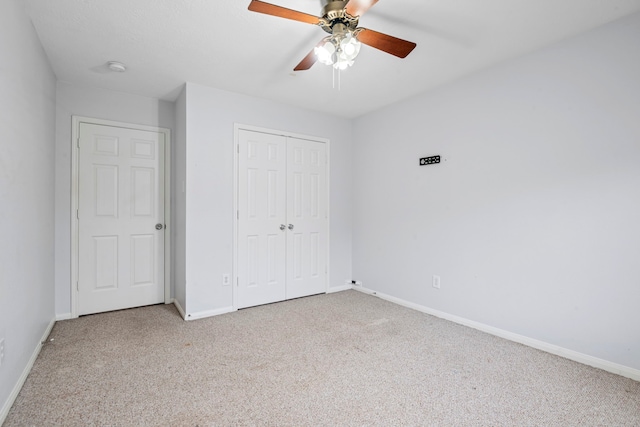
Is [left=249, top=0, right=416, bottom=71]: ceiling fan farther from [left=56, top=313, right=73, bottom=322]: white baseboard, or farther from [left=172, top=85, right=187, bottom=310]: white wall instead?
[left=56, top=313, right=73, bottom=322]: white baseboard

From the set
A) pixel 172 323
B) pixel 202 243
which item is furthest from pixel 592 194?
pixel 172 323

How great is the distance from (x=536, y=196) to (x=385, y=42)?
5.80 feet

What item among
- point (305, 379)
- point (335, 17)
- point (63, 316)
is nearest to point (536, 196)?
point (335, 17)

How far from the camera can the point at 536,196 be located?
8.20 ft

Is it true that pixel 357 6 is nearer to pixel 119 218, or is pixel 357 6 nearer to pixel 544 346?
pixel 544 346

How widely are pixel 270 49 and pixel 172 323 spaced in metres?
2.69

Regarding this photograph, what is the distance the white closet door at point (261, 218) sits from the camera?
3.47m

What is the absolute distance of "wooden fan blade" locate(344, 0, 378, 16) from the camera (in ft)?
5.17

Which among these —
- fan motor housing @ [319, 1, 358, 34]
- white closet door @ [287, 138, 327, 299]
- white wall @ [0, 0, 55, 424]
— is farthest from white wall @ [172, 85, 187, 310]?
fan motor housing @ [319, 1, 358, 34]

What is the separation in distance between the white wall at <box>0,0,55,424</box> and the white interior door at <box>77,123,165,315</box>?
508 mm

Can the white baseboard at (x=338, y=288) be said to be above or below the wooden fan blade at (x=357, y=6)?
below

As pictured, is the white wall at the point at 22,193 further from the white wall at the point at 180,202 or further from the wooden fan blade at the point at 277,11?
the wooden fan blade at the point at 277,11

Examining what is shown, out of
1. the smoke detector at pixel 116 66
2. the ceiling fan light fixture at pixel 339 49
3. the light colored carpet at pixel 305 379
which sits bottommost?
the light colored carpet at pixel 305 379

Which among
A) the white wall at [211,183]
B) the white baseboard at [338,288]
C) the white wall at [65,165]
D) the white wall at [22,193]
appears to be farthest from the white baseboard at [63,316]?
the white baseboard at [338,288]
